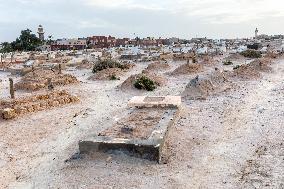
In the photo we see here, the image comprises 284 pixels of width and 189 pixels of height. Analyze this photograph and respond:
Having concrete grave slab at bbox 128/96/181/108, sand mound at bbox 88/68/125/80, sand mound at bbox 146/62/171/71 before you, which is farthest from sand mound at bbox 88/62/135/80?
concrete grave slab at bbox 128/96/181/108

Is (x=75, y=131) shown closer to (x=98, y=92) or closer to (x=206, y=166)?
(x=206, y=166)

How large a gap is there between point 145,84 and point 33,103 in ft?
20.6

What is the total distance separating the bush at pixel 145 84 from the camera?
1973 cm

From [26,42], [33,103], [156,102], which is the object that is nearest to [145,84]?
[156,102]

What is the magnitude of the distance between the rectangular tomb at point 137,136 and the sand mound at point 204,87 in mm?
4065

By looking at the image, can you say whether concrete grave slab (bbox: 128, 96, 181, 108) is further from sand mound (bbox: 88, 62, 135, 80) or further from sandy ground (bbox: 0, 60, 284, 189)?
sand mound (bbox: 88, 62, 135, 80)

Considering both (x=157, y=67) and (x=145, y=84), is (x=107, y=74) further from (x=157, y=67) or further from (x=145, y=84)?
(x=145, y=84)

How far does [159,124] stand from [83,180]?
140 inches

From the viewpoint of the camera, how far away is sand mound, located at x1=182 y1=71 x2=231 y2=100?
1702 centimetres

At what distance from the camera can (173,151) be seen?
9.98 m

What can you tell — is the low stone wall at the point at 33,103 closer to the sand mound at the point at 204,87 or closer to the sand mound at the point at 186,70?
the sand mound at the point at 204,87

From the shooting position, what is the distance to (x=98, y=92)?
19.7 metres

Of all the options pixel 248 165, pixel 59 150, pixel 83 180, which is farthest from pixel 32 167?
pixel 248 165

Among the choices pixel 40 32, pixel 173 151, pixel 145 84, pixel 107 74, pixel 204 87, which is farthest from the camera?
pixel 40 32
